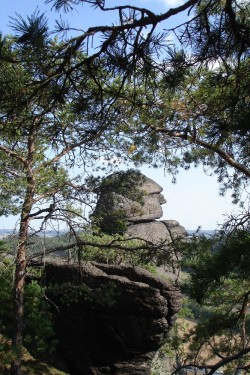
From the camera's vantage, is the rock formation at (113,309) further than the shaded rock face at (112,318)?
No

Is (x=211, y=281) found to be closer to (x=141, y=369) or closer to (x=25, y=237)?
(x=25, y=237)

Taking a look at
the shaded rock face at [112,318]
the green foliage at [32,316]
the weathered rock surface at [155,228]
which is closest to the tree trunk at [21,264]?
the green foliage at [32,316]

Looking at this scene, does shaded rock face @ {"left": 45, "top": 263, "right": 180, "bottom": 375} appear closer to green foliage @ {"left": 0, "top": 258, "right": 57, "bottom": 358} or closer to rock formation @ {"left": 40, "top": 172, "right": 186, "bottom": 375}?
rock formation @ {"left": 40, "top": 172, "right": 186, "bottom": 375}

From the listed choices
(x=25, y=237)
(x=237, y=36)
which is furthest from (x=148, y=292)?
(x=237, y=36)

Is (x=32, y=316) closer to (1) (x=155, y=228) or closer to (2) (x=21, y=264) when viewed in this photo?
(2) (x=21, y=264)

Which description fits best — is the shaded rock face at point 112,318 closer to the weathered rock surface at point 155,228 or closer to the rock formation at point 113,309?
the rock formation at point 113,309

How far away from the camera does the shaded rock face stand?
7.50 metres

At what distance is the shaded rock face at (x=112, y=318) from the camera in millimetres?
7501

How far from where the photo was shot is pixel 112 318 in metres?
7.91

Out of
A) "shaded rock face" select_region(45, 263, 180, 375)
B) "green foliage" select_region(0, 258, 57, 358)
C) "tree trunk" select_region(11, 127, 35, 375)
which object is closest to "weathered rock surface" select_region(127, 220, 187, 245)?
"shaded rock face" select_region(45, 263, 180, 375)

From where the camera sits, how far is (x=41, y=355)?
8133mm

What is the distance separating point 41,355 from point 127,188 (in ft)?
12.2

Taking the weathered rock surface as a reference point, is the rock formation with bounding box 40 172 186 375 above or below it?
below

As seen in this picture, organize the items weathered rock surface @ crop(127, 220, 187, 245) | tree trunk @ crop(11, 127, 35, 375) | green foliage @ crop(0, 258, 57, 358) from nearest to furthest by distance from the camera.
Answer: tree trunk @ crop(11, 127, 35, 375) < green foliage @ crop(0, 258, 57, 358) < weathered rock surface @ crop(127, 220, 187, 245)
